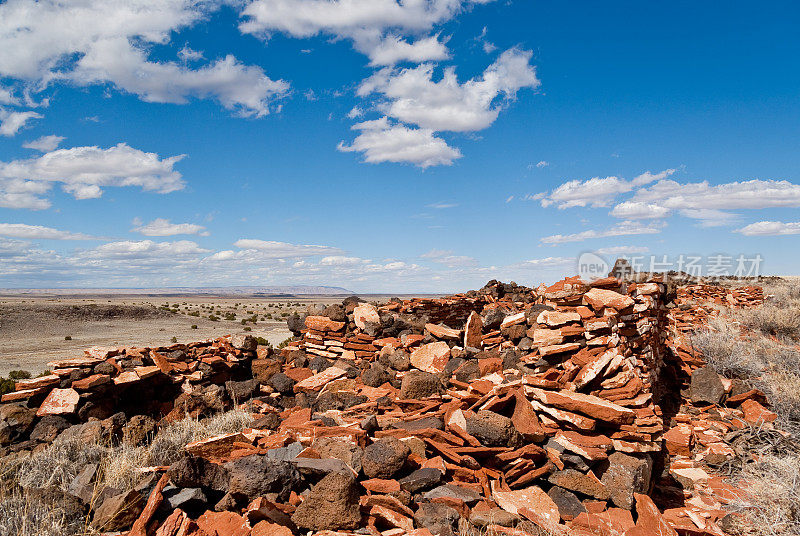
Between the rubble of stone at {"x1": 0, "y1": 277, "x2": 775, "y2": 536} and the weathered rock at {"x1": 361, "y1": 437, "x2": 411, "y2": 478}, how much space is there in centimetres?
2

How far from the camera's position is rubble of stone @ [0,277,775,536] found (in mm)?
4645

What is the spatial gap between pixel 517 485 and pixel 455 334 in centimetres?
481

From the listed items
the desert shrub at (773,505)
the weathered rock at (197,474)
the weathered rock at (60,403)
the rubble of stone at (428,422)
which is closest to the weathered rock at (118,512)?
the rubble of stone at (428,422)

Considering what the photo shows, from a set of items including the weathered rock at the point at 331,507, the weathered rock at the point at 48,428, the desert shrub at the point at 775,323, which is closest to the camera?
the weathered rock at the point at 331,507

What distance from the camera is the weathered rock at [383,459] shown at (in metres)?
5.07

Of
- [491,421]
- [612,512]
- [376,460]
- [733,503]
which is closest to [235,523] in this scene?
[376,460]

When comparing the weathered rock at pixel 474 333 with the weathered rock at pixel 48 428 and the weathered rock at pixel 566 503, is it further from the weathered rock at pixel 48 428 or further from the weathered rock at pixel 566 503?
the weathered rock at pixel 48 428

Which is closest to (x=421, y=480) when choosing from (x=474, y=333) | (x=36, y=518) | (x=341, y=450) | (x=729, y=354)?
(x=341, y=450)

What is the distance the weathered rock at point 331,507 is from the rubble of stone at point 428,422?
14 mm

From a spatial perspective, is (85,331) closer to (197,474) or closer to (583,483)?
(197,474)

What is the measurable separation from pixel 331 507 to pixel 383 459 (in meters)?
0.87

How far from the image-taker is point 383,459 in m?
5.09

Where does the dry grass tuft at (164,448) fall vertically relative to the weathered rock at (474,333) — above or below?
below

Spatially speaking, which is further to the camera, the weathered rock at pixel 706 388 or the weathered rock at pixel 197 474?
the weathered rock at pixel 706 388
